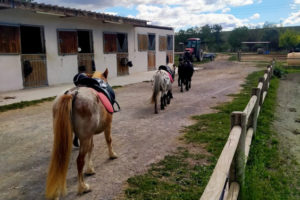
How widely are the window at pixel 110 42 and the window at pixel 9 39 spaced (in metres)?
5.50

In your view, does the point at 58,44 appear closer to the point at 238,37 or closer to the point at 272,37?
the point at 238,37

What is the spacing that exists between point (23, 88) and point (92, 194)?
29.9 feet

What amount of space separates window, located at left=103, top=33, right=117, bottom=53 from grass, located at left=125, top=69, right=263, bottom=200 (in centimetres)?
1102

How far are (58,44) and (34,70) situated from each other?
1.83 metres

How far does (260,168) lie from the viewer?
12.6ft

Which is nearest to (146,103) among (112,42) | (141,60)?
(112,42)

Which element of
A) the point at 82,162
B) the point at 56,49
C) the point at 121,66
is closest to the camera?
the point at 82,162

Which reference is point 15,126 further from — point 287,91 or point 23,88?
point 287,91

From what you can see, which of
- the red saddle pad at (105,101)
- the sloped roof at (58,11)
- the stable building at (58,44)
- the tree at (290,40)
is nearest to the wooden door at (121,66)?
the stable building at (58,44)

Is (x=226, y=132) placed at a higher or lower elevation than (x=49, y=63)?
lower

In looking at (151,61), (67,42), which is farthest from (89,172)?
(151,61)

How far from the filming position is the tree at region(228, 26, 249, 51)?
2175 inches

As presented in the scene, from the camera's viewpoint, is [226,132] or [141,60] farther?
[141,60]

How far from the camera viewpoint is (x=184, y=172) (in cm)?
372
